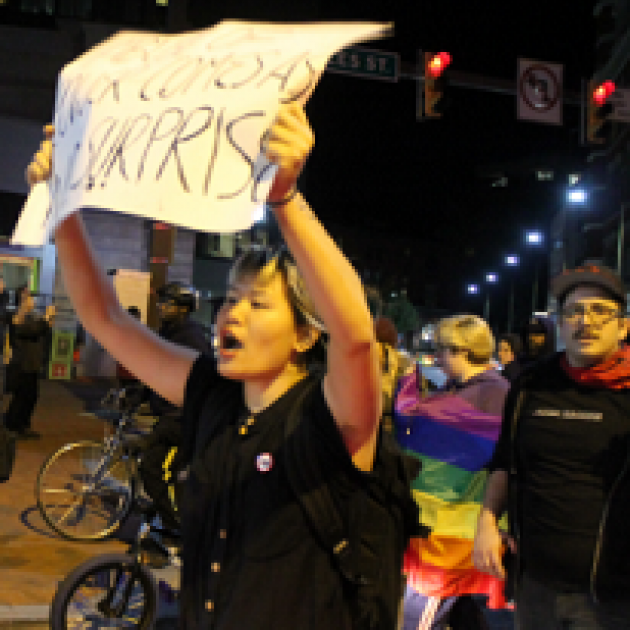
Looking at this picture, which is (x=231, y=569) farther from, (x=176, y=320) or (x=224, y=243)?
(x=224, y=243)

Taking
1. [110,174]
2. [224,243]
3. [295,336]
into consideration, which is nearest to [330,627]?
[295,336]

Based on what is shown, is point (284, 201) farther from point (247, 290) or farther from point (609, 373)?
point (609, 373)

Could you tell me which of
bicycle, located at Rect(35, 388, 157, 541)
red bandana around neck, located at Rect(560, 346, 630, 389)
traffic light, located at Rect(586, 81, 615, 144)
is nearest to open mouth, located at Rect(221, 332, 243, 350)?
red bandana around neck, located at Rect(560, 346, 630, 389)

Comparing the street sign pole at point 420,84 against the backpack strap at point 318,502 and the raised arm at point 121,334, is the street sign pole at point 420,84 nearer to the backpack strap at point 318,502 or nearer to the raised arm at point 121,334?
the raised arm at point 121,334

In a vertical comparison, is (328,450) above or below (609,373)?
below

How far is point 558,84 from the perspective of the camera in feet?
41.3

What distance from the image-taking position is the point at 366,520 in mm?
1835

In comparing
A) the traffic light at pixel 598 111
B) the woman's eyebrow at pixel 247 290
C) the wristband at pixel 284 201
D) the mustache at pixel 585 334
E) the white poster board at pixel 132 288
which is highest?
the traffic light at pixel 598 111

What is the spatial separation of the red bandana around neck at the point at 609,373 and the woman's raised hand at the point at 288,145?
1960mm

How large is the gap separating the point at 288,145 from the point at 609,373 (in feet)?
6.69

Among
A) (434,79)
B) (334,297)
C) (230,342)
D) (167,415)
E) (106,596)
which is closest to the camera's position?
(334,297)

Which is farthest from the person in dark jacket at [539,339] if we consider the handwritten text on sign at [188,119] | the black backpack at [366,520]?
the handwritten text on sign at [188,119]

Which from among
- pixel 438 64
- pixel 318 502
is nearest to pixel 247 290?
pixel 318 502

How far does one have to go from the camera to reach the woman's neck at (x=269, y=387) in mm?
1934
